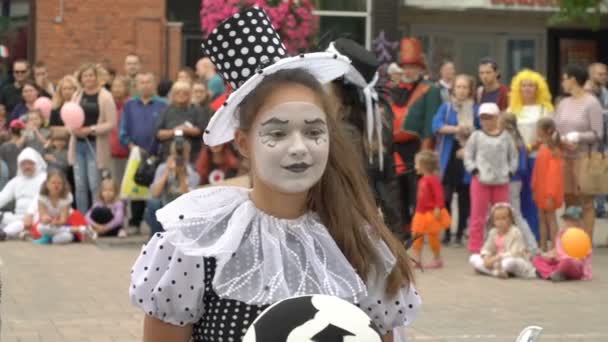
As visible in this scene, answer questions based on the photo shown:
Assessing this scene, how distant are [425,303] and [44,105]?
817 centimetres

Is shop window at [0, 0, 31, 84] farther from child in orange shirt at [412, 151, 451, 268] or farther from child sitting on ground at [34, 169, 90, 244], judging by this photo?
child in orange shirt at [412, 151, 451, 268]

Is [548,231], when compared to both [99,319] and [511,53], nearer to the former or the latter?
[99,319]

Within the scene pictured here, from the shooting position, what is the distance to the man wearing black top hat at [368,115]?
5.81m

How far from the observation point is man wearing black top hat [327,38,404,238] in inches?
229

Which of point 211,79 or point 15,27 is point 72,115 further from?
point 15,27

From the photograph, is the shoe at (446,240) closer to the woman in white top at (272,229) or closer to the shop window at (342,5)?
the woman in white top at (272,229)

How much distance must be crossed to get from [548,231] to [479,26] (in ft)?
54.2

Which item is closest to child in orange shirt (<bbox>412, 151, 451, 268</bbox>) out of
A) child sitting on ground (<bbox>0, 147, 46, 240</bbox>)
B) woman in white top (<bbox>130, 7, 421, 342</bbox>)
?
child sitting on ground (<bbox>0, 147, 46, 240</bbox>)

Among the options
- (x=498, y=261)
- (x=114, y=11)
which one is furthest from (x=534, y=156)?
(x=114, y=11)

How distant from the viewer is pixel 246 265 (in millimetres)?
3441

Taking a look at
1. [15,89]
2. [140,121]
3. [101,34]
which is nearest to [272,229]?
[140,121]

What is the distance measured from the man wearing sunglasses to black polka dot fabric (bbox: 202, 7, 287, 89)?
15039mm

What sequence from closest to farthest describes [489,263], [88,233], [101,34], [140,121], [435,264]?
1. [489,263]
2. [435,264]
3. [88,233]
4. [140,121]
5. [101,34]

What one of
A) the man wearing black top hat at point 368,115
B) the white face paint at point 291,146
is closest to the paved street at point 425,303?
the man wearing black top hat at point 368,115
